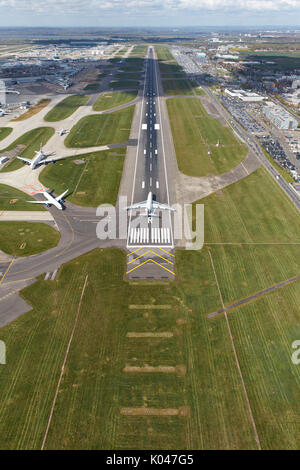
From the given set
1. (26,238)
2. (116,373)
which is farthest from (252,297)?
(26,238)

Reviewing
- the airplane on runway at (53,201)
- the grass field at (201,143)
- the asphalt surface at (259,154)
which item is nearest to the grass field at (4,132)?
the airplane on runway at (53,201)

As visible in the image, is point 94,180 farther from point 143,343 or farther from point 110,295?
point 143,343

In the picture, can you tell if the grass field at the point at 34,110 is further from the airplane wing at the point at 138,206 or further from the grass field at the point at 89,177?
the airplane wing at the point at 138,206

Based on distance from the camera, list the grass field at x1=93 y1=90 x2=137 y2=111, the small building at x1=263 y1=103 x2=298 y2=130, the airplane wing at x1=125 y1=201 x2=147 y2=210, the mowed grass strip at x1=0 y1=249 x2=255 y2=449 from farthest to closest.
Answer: the grass field at x1=93 y1=90 x2=137 y2=111 → the small building at x1=263 y1=103 x2=298 y2=130 → the airplane wing at x1=125 y1=201 x2=147 y2=210 → the mowed grass strip at x1=0 y1=249 x2=255 y2=449

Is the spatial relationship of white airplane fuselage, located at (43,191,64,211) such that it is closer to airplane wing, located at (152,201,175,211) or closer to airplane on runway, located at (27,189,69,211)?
airplane on runway, located at (27,189,69,211)

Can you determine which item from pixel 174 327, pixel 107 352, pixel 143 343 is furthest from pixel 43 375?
pixel 174 327

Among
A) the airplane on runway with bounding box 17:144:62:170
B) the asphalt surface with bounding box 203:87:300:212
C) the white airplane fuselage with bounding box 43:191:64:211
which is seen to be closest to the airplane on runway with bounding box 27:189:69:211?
the white airplane fuselage with bounding box 43:191:64:211
